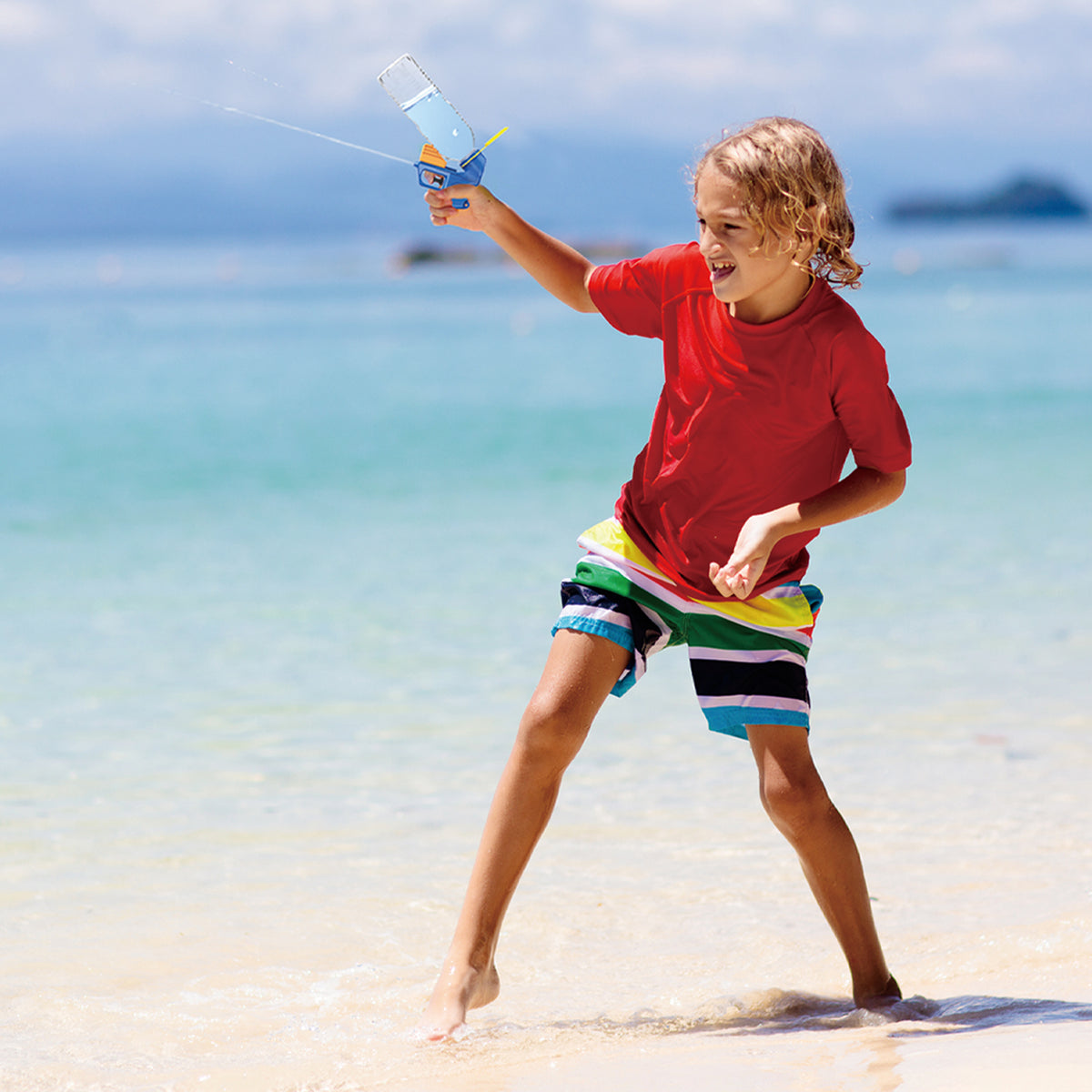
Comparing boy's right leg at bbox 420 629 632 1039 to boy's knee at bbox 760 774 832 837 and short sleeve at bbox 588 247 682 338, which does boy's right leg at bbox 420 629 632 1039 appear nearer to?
boy's knee at bbox 760 774 832 837

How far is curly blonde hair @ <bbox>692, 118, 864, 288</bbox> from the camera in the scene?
248 centimetres

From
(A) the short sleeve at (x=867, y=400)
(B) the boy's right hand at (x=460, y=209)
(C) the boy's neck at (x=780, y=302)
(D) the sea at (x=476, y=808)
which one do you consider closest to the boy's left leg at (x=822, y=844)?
(D) the sea at (x=476, y=808)

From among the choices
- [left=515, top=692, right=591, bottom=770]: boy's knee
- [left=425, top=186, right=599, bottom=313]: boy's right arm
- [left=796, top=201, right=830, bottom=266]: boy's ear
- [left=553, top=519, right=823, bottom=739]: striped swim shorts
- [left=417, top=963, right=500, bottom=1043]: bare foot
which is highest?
[left=425, top=186, right=599, bottom=313]: boy's right arm

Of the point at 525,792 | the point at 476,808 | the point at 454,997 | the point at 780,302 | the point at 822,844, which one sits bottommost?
the point at 454,997

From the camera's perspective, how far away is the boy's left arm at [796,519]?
7.77 feet

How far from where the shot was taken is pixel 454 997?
8.46ft

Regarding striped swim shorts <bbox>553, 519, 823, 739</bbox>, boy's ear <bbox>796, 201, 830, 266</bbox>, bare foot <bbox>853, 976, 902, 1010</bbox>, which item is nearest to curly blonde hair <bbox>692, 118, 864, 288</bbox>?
boy's ear <bbox>796, 201, 830, 266</bbox>

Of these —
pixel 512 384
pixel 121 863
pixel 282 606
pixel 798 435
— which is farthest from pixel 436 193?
pixel 512 384

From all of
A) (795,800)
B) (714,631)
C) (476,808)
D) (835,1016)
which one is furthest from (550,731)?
(476,808)

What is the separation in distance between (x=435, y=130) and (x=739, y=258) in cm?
67

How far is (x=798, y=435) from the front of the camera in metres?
2.57

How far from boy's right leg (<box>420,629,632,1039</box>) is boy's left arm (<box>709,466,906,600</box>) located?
11.9 inches

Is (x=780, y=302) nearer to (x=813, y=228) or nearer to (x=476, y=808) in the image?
(x=813, y=228)

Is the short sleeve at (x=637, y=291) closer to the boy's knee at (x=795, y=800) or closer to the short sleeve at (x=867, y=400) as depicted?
the short sleeve at (x=867, y=400)
